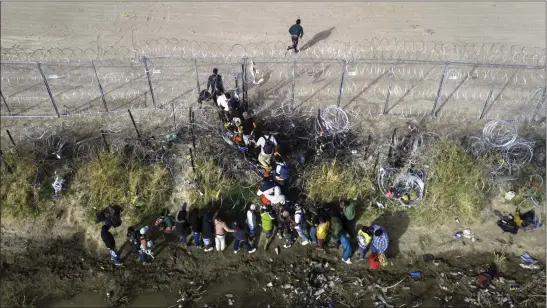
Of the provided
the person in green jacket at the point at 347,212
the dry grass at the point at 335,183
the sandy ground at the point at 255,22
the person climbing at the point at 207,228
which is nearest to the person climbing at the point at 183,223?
the person climbing at the point at 207,228

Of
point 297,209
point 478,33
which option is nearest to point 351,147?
point 297,209

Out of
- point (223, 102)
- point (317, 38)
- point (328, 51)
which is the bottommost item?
point (223, 102)

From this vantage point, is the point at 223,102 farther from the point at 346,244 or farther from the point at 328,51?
the point at 328,51

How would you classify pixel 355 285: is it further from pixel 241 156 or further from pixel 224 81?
pixel 224 81

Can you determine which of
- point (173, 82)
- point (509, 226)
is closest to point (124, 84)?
point (173, 82)

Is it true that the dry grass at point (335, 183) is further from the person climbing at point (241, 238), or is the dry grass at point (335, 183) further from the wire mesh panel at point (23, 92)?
the wire mesh panel at point (23, 92)

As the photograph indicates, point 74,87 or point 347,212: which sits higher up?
point 74,87

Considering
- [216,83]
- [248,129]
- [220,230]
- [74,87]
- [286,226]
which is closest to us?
[220,230]
